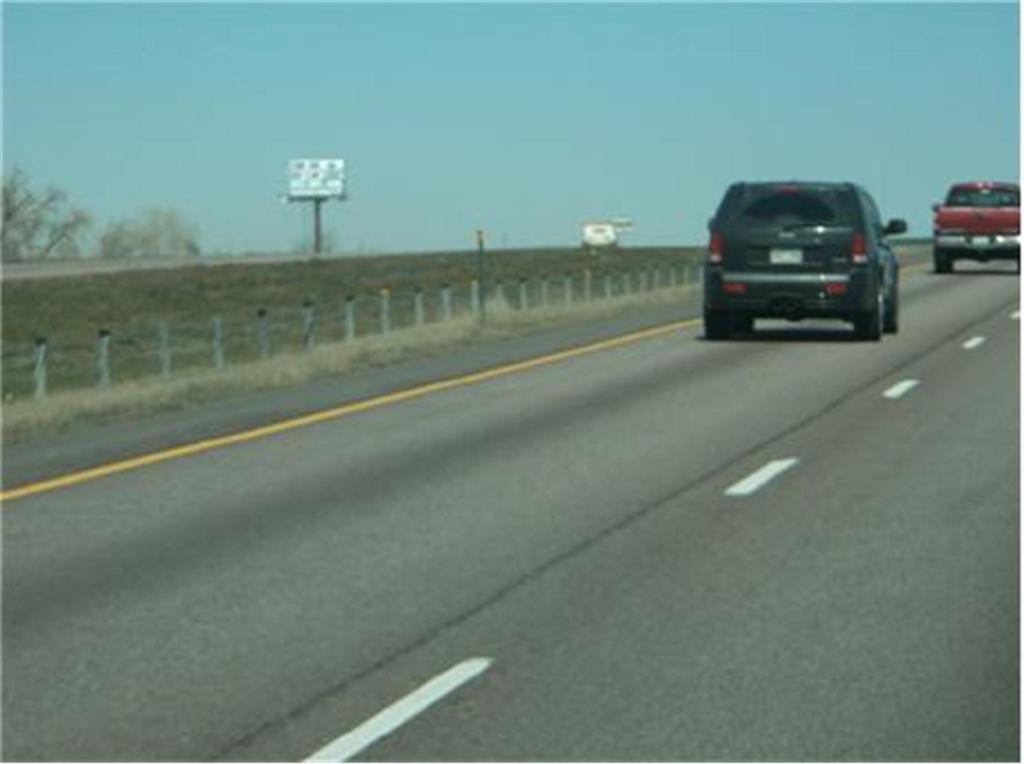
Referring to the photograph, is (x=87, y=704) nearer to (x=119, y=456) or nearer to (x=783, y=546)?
(x=783, y=546)

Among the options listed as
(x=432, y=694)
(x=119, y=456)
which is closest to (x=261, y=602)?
(x=432, y=694)

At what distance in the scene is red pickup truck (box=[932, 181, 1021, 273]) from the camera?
6034cm

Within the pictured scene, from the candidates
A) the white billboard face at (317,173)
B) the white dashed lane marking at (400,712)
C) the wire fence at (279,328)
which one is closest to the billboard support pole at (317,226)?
the white billboard face at (317,173)

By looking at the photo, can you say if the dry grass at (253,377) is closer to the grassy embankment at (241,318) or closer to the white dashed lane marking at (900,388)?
the grassy embankment at (241,318)

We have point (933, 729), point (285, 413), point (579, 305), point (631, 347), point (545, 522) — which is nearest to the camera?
point (933, 729)

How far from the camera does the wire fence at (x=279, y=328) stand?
45.7 m

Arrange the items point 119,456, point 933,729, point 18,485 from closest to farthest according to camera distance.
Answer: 1. point 933,729
2. point 18,485
3. point 119,456

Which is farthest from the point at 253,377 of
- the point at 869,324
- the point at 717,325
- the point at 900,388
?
the point at 869,324

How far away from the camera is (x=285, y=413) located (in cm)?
2225

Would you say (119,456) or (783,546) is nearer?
(783,546)

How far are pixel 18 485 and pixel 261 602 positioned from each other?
17.4ft

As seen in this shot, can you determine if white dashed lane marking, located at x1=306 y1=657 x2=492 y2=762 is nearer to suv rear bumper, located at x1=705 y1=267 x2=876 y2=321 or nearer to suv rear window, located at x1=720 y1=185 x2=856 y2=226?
suv rear bumper, located at x1=705 y1=267 x2=876 y2=321

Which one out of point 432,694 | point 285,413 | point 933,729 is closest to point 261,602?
point 432,694

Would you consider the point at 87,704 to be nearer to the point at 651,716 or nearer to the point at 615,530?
the point at 651,716
